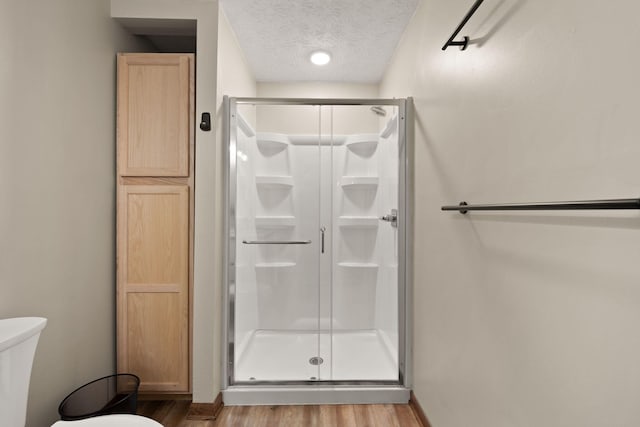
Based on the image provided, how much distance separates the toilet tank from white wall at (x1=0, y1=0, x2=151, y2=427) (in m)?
0.20

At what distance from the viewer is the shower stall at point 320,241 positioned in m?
2.20

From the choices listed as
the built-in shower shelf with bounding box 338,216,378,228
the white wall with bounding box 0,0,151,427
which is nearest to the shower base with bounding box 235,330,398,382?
the built-in shower shelf with bounding box 338,216,378,228

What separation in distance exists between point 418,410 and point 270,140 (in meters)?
1.91

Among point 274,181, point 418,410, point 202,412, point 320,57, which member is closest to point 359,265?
point 274,181

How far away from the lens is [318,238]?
2.28 m

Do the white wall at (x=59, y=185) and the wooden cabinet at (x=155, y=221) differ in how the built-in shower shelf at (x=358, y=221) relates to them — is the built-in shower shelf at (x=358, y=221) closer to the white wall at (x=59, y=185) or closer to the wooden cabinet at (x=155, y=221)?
the wooden cabinet at (x=155, y=221)

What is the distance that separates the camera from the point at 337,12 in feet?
7.11

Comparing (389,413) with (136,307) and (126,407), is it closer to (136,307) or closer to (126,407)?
(126,407)

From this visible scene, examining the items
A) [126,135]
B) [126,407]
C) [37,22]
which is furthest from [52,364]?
[37,22]

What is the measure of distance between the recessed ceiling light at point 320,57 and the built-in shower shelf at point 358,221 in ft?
4.61

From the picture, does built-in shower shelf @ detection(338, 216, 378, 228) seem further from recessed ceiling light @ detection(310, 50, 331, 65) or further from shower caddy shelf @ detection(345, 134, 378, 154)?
recessed ceiling light @ detection(310, 50, 331, 65)

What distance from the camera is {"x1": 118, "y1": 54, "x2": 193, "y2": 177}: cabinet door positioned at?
2.06 metres

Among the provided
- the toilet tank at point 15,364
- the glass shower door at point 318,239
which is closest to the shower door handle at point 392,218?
the glass shower door at point 318,239

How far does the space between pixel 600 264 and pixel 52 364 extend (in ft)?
7.27
